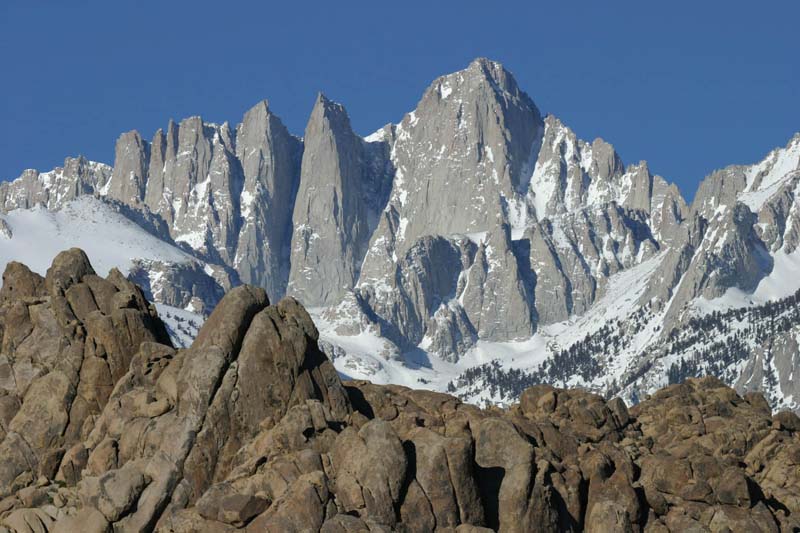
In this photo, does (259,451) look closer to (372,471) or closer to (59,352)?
(372,471)

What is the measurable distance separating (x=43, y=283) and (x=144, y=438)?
3255 centimetres

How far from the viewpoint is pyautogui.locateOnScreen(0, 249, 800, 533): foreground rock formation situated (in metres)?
82.2

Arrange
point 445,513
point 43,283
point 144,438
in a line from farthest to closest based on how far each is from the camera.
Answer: point 43,283
point 144,438
point 445,513

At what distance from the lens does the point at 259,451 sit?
8731 centimetres

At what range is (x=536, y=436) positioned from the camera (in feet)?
362

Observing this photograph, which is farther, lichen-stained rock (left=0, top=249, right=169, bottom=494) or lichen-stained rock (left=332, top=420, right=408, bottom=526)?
lichen-stained rock (left=0, top=249, right=169, bottom=494)

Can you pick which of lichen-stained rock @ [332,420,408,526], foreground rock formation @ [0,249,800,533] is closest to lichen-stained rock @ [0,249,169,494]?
foreground rock formation @ [0,249,800,533]

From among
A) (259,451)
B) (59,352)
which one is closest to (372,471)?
(259,451)

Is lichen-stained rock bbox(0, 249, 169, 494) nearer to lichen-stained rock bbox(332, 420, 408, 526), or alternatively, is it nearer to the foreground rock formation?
the foreground rock formation

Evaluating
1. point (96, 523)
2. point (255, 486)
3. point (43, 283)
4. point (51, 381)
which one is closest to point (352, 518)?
point (255, 486)

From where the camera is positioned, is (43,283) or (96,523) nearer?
(96,523)

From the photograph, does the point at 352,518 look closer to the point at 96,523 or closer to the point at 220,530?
the point at 220,530

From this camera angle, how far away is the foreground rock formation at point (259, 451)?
8225 centimetres

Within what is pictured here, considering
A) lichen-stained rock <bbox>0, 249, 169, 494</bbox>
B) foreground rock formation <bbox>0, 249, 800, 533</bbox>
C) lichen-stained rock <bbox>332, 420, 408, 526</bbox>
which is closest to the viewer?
lichen-stained rock <bbox>332, 420, 408, 526</bbox>
